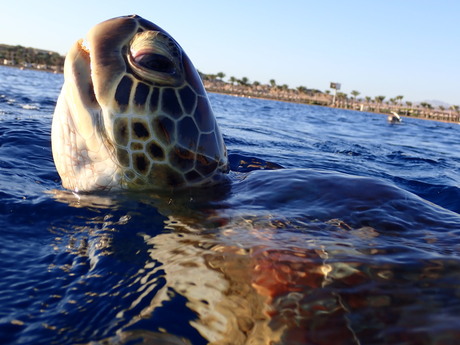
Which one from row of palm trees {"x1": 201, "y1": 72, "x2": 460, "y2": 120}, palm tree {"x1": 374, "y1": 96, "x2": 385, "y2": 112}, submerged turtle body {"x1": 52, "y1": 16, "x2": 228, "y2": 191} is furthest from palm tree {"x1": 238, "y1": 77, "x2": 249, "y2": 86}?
submerged turtle body {"x1": 52, "y1": 16, "x2": 228, "y2": 191}

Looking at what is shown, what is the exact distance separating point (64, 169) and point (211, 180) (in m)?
0.93

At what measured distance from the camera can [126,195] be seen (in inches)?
91.3

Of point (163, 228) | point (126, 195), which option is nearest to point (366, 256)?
point (163, 228)

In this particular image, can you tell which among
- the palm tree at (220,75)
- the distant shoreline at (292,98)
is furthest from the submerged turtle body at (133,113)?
the palm tree at (220,75)

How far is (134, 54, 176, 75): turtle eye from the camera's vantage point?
83.3 inches

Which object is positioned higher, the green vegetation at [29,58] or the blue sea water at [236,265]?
the green vegetation at [29,58]

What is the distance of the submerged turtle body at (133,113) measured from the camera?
2.12 m

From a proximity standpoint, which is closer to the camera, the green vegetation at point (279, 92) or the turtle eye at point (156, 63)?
the turtle eye at point (156, 63)

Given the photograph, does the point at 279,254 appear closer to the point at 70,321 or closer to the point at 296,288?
the point at 296,288

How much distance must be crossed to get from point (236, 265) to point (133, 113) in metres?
1.05

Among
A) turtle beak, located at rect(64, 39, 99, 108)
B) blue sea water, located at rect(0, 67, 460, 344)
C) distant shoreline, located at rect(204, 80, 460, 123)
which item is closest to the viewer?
blue sea water, located at rect(0, 67, 460, 344)

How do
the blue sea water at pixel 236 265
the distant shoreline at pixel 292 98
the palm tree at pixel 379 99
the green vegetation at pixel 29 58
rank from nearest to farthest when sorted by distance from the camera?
the blue sea water at pixel 236 265 < the distant shoreline at pixel 292 98 < the green vegetation at pixel 29 58 < the palm tree at pixel 379 99

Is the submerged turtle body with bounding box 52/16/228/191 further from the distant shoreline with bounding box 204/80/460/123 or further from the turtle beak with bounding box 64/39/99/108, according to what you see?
the distant shoreline with bounding box 204/80/460/123

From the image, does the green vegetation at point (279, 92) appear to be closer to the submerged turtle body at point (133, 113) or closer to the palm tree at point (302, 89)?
the palm tree at point (302, 89)
